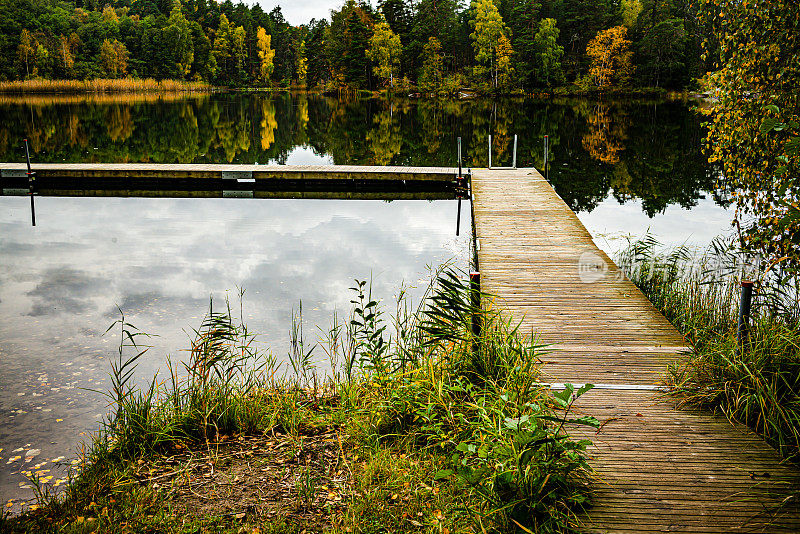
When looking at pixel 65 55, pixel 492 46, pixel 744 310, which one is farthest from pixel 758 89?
pixel 65 55

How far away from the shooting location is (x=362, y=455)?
3.72 m

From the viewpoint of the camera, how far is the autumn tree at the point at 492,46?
50.8 metres

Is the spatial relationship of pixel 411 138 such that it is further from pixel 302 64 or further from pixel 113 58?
pixel 302 64

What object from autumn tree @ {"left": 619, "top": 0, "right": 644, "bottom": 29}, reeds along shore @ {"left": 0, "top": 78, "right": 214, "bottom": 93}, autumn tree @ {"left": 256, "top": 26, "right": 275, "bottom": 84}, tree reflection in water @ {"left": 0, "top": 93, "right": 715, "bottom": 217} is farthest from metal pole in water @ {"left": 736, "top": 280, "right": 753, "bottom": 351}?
autumn tree @ {"left": 256, "top": 26, "right": 275, "bottom": 84}

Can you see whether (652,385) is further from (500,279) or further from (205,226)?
(205,226)

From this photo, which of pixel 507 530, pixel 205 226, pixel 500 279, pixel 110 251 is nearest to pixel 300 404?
pixel 507 530

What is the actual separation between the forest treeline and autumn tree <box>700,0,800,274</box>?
3965cm

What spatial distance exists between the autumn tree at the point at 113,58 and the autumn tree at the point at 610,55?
45346 mm

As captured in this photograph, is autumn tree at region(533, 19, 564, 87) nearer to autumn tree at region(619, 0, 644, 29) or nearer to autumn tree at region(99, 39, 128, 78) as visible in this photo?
autumn tree at region(619, 0, 644, 29)

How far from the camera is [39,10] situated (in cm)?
6462

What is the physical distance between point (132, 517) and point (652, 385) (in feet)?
10.6

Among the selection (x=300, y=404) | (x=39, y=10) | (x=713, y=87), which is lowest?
(x=300, y=404)

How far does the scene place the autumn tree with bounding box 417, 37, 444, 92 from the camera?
180 feet

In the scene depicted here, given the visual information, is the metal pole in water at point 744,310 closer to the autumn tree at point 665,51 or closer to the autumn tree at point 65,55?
the autumn tree at point 665,51
